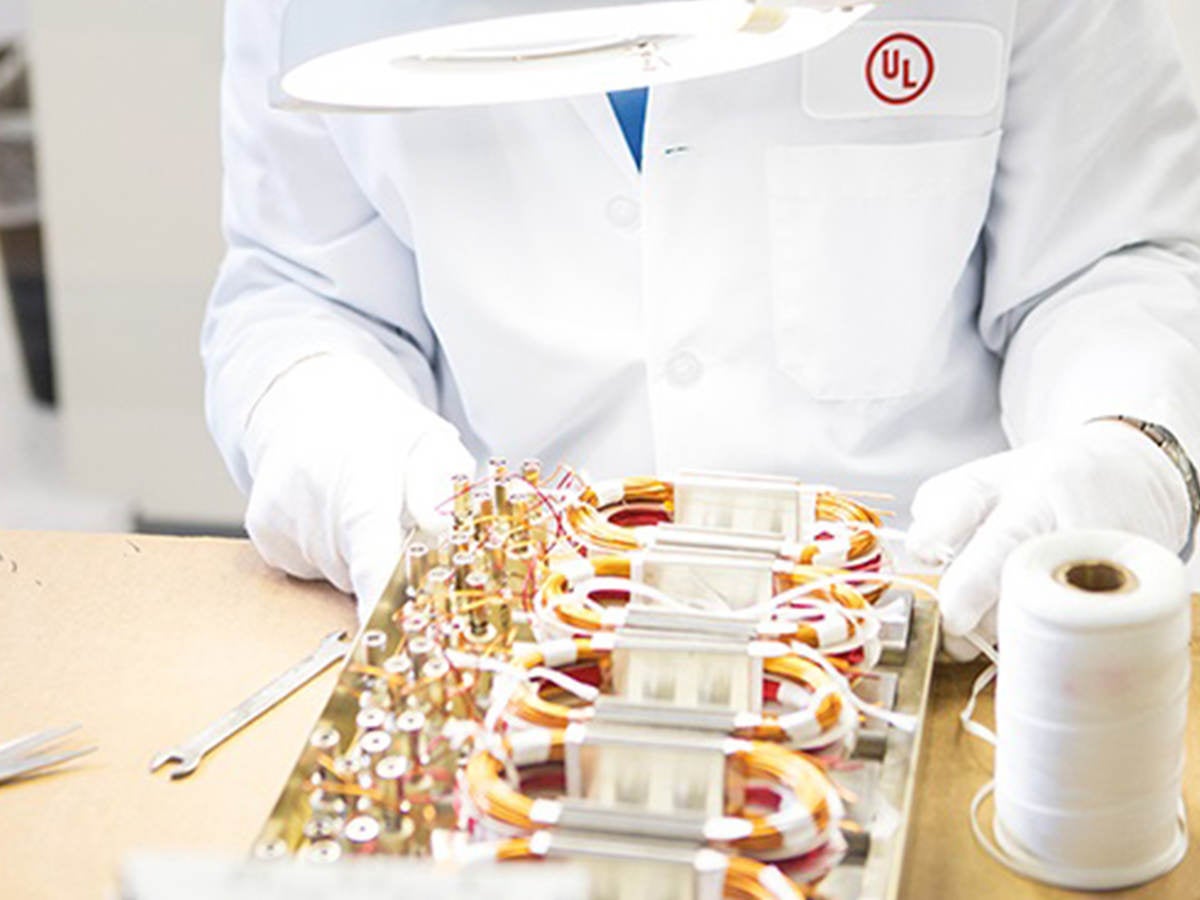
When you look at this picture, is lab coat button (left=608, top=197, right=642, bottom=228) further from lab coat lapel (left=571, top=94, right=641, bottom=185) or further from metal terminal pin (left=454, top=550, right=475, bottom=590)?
metal terminal pin (left=454, top=550, right=475, bottom=590)

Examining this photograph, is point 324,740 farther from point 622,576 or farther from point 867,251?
point 867,251

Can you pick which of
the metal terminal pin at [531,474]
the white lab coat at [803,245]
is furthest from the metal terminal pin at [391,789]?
the white lab coat at [803,245]

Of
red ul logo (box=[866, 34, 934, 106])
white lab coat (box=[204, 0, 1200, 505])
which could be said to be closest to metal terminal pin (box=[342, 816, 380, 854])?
white lab coat (box=[204, 0, 1200, 505])

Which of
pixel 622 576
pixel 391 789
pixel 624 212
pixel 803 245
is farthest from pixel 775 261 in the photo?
pixel 391 789

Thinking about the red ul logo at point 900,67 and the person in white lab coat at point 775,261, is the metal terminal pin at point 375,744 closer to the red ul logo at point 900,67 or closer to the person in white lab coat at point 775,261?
the person in white lab coat at point 775,261

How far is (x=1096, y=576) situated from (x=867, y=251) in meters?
0.56

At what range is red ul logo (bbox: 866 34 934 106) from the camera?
4.75 feet

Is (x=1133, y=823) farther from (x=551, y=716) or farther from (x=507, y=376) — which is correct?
(x=507, y=376)

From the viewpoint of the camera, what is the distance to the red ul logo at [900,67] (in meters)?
1.45

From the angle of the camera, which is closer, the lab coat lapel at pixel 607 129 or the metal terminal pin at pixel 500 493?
the metal terminal pin at pixel 500 493

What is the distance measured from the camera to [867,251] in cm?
148

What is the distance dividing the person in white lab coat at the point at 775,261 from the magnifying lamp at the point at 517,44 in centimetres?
41

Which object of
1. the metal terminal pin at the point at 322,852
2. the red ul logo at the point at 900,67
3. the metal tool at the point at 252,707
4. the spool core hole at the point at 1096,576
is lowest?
the metal tool at the point at 252,707

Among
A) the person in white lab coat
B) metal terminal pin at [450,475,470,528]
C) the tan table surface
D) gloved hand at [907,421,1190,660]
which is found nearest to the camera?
the tan table surface
